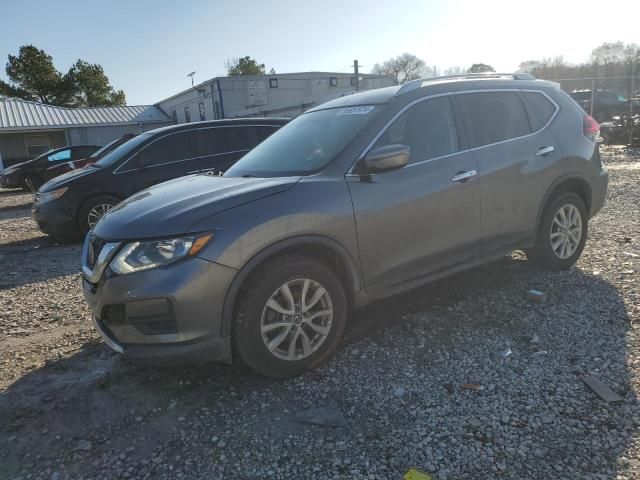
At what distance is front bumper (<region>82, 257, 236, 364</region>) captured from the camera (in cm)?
274

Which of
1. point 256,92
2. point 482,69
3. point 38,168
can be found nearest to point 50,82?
point 256,92

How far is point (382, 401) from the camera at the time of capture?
292 centimetres

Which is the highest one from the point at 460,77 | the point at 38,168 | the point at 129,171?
the point at 460,77

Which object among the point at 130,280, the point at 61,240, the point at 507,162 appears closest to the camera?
the point at 130,280

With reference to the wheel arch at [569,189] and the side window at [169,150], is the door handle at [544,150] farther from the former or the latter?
the side window at [169,150]

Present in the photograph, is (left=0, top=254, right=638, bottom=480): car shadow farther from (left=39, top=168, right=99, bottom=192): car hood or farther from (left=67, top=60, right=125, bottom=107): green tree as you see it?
(left=67, top=60, right=125, bottom=107): green tree

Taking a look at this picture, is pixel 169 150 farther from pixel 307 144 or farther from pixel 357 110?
pixel 357 110

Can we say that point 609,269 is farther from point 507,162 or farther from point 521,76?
point 521,76

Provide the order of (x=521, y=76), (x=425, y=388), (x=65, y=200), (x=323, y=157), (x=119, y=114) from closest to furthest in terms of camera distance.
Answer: (x=425, y=388) < (x=323, y=157) < (x=521, y=76) < (x=65, y=200) < (x=119, y=114)

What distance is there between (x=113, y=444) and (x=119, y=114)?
132ft

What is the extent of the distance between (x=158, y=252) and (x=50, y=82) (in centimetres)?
5697

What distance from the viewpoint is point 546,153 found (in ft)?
14.3

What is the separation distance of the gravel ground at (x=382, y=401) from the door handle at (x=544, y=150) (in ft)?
3.88

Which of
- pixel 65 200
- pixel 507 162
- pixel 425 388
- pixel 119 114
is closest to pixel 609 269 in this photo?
pixel 507 162
